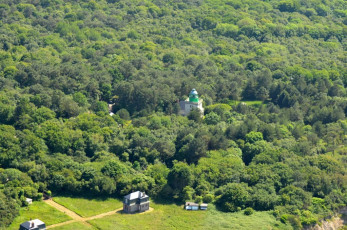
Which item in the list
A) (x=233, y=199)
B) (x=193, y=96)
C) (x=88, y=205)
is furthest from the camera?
(x=193, y=96)

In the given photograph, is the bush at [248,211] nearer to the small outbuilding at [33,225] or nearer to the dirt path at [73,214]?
the dirt path at [73,214]

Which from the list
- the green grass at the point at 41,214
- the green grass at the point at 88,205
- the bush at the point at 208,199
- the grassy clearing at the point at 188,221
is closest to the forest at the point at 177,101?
the bush at the point at 208,199

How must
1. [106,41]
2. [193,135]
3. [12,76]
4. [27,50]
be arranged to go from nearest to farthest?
[193,135], [12,76], [27,50], [106,41]

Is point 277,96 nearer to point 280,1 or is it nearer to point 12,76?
point 12,76

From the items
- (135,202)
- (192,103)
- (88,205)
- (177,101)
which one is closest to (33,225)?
(88,205)

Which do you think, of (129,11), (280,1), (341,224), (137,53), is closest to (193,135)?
(341,224)

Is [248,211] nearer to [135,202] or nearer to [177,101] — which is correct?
[135,202]
